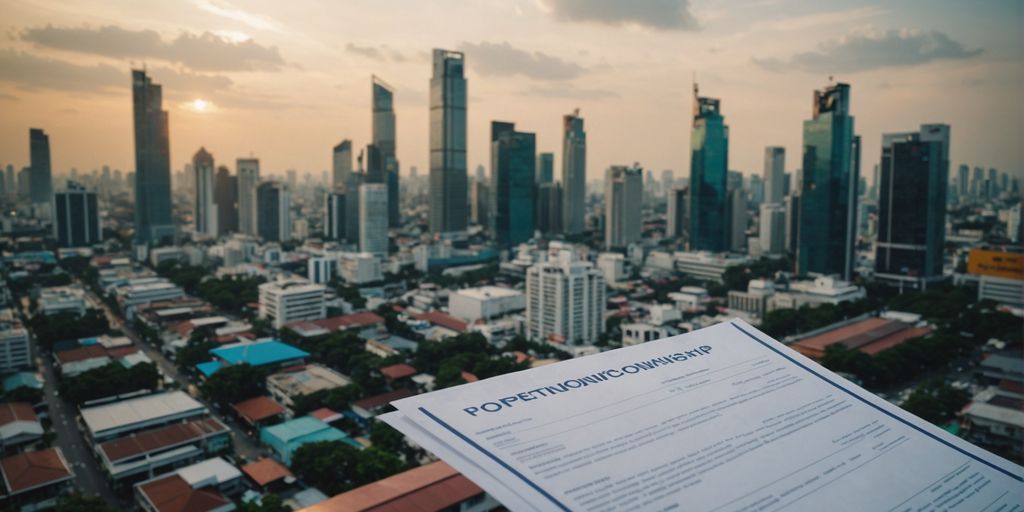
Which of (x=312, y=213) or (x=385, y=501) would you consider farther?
(x=312, y=213)

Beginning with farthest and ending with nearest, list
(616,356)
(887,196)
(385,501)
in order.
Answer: (887,196) → (385,501) → (616,356)

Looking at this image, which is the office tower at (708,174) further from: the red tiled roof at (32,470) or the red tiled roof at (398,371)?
the red tiled roof at (32,470)

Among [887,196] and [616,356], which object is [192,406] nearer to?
[616,356]

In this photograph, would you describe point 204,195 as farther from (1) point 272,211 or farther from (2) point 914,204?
(2) point 914,204

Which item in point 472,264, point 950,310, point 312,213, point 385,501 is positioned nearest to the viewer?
point 385,501

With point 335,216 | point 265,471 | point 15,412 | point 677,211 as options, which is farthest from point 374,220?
point 265,471

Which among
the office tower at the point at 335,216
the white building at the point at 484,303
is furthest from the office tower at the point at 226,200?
the white building at the point at 484,303

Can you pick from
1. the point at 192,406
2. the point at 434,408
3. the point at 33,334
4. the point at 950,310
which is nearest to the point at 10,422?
the point at 192,406

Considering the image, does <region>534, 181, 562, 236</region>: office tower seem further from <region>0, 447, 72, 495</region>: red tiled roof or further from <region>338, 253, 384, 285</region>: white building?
<region>0, 447, 72, 495</region>: red tiled roof
